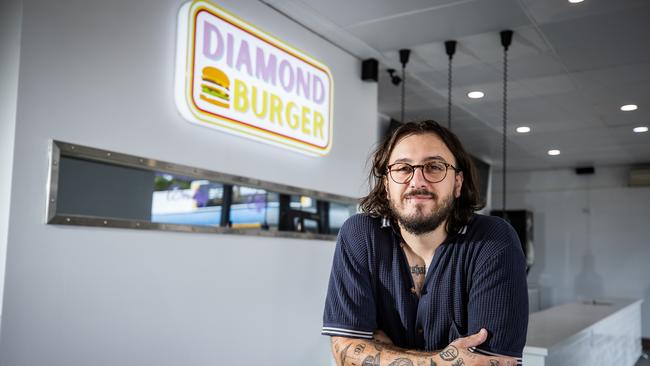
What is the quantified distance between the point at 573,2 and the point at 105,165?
2601 millimetres

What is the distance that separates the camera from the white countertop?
9.36 feet

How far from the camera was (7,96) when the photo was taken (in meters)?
2.06

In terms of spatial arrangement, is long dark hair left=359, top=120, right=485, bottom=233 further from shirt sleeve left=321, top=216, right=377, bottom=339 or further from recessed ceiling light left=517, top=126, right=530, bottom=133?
recessed ceiling light left=517, top=126, right=530, bottom=133

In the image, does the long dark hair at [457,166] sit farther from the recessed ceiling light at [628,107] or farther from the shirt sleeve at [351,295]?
the recessed ceiling light at [628,107]

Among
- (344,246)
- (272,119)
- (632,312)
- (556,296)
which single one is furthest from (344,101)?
(556,296)

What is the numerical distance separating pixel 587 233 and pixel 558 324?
6.58m

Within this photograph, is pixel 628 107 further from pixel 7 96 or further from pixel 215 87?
pixel 7 96

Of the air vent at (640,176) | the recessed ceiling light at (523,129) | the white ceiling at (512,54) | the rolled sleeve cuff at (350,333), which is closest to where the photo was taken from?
the rolled sleeve cuff at (350,333)

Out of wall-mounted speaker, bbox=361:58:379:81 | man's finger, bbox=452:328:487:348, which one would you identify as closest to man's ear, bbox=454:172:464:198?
man's finger, bbox=452:328:487:348

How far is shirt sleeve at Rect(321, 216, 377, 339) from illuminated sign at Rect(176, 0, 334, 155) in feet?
4.12

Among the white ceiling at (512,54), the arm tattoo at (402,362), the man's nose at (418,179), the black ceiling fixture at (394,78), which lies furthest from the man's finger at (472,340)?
the black ceiling fixture at (394,78)

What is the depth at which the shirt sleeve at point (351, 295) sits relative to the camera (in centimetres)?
169

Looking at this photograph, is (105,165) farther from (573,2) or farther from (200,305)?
(573,2)

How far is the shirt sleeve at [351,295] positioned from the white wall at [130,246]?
3.45 ft
